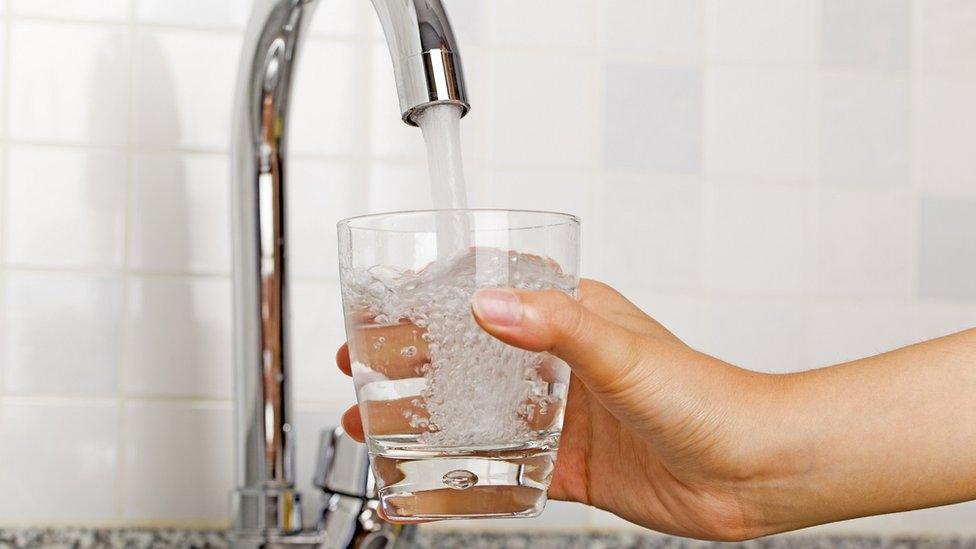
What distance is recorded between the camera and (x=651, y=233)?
41.9 inches

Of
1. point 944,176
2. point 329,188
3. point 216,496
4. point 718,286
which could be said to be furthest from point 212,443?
point 944,176

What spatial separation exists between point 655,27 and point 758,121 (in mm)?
150

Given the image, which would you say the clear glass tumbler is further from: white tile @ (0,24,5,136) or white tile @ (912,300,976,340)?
white tile @ (912,300,976,340)

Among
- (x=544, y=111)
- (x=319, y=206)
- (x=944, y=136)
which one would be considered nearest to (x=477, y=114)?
(x=544, y=111)

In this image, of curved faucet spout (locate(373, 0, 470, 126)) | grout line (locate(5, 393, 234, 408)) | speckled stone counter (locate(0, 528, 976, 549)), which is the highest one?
curved faucet spout (locate(373, 0, 470, 126))

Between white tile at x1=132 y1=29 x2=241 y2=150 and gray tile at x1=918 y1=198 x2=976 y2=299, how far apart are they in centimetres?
75

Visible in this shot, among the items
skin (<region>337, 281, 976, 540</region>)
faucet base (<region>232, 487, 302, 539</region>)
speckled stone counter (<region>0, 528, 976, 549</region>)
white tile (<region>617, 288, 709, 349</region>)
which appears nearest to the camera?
skin (<region>337, 281, 976, 540</region>)

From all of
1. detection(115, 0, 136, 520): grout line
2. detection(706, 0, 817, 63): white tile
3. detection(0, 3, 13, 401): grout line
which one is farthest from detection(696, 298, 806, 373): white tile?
detection(0, 3, 13, 401): grout line

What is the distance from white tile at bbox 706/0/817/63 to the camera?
3.59 ft

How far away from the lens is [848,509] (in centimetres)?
62

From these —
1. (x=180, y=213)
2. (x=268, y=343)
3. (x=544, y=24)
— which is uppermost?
(x=544, y=24)

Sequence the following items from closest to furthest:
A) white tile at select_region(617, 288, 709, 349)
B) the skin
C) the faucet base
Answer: the skin < the faucet base < white tile at select_region(617, 288, 709, 349)

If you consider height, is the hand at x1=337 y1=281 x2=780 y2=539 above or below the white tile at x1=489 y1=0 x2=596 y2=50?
below

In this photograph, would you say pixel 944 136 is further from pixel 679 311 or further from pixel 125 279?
pixel 125 279
